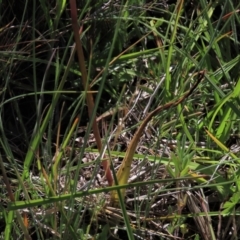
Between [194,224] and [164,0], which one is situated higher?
[164,0]

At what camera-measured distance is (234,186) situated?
1.19 m

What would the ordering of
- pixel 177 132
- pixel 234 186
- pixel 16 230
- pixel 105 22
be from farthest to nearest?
pixel 105 22
pixel 177 132
pixel 234 186
pixel 16 230

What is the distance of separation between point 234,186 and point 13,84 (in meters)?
0.58

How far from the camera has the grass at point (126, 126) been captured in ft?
3.57

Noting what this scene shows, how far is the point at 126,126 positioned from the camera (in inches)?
53.6

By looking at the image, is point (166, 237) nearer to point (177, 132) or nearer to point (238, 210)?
point (238, 210)

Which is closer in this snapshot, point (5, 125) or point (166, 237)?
point (166, 237)

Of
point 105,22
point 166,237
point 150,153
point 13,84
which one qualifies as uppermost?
point 105,22

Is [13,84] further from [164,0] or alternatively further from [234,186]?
[234,186]

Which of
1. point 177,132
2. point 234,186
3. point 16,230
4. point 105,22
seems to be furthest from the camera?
point 105,22

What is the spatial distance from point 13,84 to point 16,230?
44 centimetres

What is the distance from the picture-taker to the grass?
1.09 metres

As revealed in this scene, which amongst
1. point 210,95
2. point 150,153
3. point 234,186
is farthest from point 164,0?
point 234,186

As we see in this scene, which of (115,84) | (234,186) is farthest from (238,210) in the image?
(115,84)
